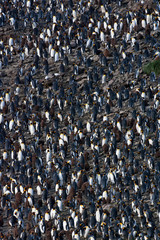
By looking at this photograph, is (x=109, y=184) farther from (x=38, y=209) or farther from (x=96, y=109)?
(x=96, y=109)

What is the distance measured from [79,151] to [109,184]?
264 cm

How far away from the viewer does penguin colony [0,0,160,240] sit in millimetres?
23375

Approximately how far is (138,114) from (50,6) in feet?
56.1

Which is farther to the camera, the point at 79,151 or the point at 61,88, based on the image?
the point at 61,88

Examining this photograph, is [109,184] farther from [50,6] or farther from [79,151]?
[50,6]

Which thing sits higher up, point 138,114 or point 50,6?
point 50,6

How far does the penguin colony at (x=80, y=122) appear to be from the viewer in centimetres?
2338

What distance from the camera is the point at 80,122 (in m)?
28.9

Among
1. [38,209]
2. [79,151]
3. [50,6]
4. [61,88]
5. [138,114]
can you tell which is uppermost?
[50,6]

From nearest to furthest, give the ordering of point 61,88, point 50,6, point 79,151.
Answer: point 79,151 → point 61,88 → point 50,6

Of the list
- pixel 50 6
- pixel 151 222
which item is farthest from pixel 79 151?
pixel 50 6

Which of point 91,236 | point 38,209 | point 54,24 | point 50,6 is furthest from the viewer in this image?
point 50,6

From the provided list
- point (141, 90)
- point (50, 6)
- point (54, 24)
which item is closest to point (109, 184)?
point (141, 90)

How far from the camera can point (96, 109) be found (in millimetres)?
29391
